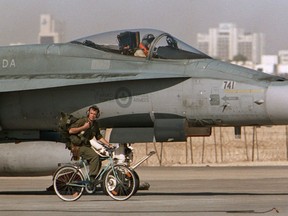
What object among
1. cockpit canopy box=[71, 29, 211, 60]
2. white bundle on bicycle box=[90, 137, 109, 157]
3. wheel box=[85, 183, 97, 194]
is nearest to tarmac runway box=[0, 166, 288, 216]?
wheel box=[85, 183, 97, 194]

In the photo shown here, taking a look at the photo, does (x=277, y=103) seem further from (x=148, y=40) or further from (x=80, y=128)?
(x=80, y=128)

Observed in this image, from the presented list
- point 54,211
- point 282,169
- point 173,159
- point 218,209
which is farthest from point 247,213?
point 173,159

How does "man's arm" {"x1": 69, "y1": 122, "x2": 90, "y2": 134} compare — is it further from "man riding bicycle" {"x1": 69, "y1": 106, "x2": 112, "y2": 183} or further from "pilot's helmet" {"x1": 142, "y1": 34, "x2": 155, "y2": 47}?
"pilot's helmet" {"x1": 142, "y1": 34, "x2": 155, "y2": 47}

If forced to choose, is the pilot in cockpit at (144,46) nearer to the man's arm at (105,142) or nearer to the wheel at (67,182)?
the man's arm at (105,142)

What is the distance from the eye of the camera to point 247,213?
1394 centimetres

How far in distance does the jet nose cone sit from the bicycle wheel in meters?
2.79

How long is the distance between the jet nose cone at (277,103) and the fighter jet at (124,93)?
0.06ft

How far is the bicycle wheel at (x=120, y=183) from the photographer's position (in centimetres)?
1667

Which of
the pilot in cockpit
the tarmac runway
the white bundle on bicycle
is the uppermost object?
the pilot in cockpit

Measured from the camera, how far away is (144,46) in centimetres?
1833

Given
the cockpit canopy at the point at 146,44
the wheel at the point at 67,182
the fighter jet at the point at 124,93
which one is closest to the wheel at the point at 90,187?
the wheel at the point at 67,182

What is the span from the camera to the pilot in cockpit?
1822cm

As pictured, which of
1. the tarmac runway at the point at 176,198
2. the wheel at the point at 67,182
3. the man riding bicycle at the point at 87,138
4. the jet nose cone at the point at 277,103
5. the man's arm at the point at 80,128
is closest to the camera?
the tarmac runway at the point at 176,198

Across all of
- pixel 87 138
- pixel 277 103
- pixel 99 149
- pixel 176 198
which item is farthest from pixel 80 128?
pixel 277 103
